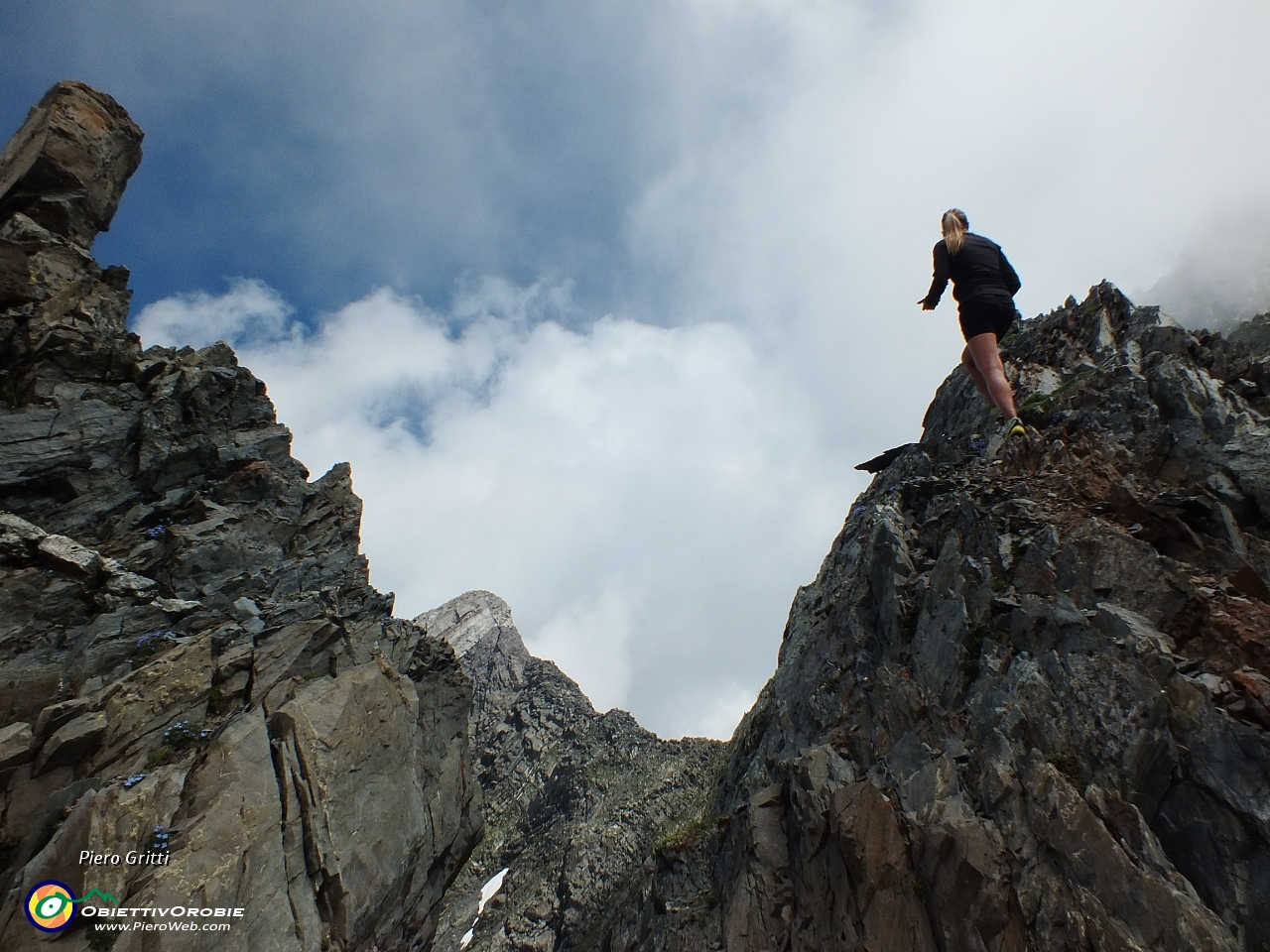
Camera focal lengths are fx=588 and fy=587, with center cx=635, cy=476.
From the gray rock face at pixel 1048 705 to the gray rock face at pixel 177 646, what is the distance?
11139 mm

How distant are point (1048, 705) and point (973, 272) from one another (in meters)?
8.48

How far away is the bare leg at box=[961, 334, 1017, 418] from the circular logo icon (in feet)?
71.4

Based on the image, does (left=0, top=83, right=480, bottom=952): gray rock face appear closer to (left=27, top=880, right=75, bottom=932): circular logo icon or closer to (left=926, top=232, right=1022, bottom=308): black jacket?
(left=27, top=880, right=75, bottom=932): circular logo icon

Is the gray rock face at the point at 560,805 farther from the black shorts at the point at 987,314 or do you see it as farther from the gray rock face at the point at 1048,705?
the black shorts at the point at 987,314

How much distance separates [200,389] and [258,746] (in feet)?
46.9

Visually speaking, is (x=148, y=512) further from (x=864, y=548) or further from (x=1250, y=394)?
(x=1250, y=394)

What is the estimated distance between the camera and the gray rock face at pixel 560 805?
57.3 meters

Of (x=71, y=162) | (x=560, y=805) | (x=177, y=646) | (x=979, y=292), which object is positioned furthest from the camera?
(x=560, y=805)

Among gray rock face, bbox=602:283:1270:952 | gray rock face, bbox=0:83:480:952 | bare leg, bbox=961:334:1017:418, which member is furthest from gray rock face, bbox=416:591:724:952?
bare leg, bbox=961:334:1017:418

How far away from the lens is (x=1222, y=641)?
392 inches

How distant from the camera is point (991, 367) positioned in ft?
36.6

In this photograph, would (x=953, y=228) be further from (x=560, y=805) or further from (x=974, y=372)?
(x=560, y=805)

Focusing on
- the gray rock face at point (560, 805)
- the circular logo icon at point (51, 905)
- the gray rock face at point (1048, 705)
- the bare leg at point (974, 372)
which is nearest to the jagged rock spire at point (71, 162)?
the circular logo icon at point (51, 905)

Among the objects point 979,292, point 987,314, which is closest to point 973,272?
point 979,292
